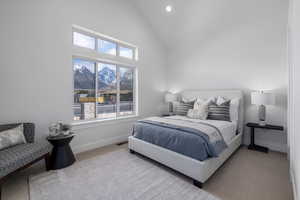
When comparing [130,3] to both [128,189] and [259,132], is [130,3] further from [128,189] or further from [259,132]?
[259,132]

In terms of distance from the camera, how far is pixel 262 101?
108 inches

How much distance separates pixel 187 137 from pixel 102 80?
251 centimetres

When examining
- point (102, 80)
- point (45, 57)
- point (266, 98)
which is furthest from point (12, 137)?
point (266, 98)

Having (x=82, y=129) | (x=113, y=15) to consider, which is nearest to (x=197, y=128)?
(x=82, y=129)

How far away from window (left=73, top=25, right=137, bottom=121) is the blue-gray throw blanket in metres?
1.39

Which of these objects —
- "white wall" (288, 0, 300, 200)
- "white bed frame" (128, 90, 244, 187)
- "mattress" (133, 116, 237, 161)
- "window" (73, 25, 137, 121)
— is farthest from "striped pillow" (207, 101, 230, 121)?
"window" (73, 25, 137, 121)

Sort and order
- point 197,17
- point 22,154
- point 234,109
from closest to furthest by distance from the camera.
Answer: point 22,154, point 234,109, point 197,17

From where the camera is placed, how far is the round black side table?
2232mm

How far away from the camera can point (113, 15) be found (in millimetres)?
3438

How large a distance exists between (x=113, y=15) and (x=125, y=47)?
2.64ft

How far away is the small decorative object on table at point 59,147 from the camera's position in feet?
7.34

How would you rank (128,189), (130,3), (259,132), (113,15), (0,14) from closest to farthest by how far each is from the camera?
1. (128,189)
2. (0,14)
3. (259,132)
4. (113,15)
5. (130,3)

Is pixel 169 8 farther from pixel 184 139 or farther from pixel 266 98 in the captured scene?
pixel 184 139

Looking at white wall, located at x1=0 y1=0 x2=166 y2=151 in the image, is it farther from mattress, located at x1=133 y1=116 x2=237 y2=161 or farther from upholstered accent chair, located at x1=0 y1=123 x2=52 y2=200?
mattress, located at x1=133 y1=116 x2=237 y2=161
